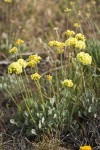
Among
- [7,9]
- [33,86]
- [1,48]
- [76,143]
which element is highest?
[7,9]

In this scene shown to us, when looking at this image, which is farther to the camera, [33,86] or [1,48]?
[1,48]

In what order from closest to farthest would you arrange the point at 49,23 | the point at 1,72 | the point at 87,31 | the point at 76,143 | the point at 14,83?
the point at 76,143, the point at 14,83, the point at 1,72, the point at 87,31, the point at 49,23

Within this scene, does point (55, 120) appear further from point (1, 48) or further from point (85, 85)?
point (1, 48)

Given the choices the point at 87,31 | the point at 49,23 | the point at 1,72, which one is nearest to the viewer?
the point at 1,72

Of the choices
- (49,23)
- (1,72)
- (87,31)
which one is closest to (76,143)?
(1,72)

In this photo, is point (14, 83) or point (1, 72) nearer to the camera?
point (14, 83)

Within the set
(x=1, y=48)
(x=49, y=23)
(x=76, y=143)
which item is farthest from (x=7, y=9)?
(x=76, y=143)

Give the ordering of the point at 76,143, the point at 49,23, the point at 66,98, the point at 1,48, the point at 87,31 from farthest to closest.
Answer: the point at 49,23, the point at 87,31, the point at 1,48, the point at 66,98, the point at 76,143

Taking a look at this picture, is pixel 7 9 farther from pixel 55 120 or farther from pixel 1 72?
pixel 55 120

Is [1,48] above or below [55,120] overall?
above
